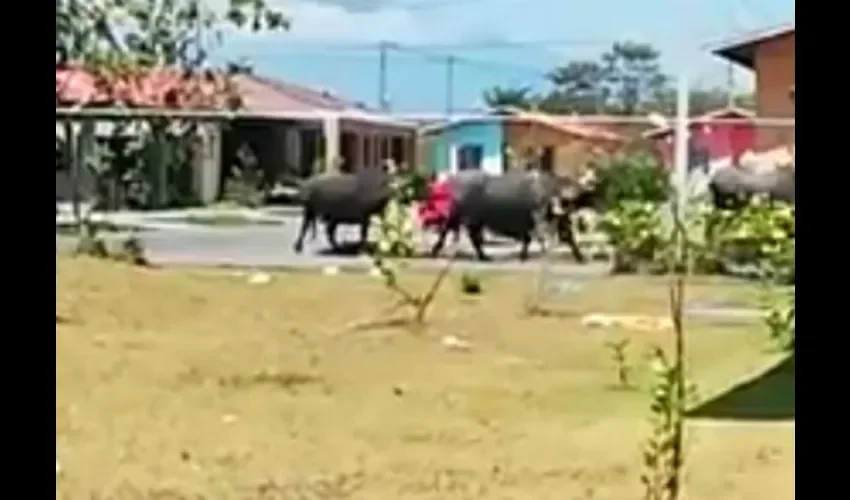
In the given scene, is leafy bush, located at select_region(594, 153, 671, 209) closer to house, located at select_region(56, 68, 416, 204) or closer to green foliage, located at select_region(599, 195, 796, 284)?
green foliage, located at select_region(599, 195, 796, 284)

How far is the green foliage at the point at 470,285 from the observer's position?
771 cm

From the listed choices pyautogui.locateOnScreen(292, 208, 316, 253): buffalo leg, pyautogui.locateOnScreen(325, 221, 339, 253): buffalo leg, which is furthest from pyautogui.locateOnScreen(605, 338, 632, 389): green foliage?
pyautogui.locateOnScreen(292, 208, 316, 253): buffalo leg

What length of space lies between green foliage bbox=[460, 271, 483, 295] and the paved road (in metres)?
0.60

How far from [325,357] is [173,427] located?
4.45ft

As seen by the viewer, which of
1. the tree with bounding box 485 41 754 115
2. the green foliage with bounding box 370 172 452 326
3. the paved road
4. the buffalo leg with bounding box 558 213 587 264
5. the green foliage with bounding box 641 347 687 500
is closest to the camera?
the green foliage with bounding box 641 347 687 500

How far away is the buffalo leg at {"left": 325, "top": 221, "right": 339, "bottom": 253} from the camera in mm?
10055

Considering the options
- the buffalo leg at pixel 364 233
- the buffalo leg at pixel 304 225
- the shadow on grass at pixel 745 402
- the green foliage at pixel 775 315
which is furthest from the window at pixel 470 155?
the shadow on grass at pixel 745 402

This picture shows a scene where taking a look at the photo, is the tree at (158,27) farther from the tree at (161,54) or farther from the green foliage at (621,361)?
the green foliage at (621,361)

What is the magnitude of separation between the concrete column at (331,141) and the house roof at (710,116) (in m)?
2.71

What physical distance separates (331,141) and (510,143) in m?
1.24

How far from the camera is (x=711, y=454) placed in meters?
3.84

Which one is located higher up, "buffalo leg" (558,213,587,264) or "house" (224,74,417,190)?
"house" (224,74,417,190)

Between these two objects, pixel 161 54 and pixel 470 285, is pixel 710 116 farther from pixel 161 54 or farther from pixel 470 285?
pixel 161 54
